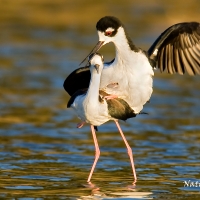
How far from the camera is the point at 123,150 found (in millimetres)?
11359

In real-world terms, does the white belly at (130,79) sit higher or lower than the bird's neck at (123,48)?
lower

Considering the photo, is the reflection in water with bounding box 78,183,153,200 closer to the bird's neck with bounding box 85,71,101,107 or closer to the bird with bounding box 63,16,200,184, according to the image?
the bird's neck with bounding box 85,71,101,107

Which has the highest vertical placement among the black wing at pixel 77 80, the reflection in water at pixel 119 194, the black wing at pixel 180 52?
the black wing at pixel 180 52

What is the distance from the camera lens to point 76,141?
11.9 meters

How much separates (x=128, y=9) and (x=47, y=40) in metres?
4.03

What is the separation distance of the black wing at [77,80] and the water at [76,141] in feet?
3.60

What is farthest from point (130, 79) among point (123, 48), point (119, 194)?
point (119, 194)

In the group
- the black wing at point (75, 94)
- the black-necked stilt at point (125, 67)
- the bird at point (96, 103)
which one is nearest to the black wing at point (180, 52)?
the black-necked stilt at point (125, 67)

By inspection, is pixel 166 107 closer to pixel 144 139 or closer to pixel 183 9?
pixel 144 139

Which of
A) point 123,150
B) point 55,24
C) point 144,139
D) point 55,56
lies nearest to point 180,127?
point 144,139

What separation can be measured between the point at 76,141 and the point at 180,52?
8.66ft

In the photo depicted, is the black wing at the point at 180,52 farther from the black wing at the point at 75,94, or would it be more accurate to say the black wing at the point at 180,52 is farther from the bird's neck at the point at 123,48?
the black wing at the point at 75,94

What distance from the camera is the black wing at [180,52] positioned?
9.89m

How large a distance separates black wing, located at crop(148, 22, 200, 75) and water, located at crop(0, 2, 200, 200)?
1.35 m
